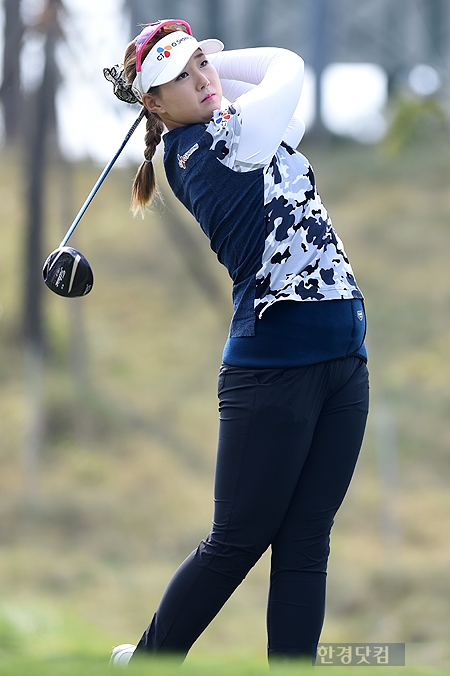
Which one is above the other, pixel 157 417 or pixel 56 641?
pixel 157 417

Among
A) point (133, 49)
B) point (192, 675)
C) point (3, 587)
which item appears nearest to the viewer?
point (192, 675)

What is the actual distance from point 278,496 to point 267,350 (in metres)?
0.34

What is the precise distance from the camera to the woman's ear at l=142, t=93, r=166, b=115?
2295 millimetres

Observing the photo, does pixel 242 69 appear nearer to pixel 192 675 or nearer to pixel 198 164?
pixel 198 164

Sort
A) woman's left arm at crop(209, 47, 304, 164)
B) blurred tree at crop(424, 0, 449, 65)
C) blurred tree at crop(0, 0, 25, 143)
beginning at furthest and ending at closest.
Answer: blurred tree at crop(424, 0, 449, 65)
blurred tree at crop(0, 0, 25, 143)
woman's left arm at crop(209, 47, 304, 164)

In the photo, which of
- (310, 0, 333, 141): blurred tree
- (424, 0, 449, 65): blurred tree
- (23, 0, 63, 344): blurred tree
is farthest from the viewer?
(424, 0, 449, 65): blurred tree

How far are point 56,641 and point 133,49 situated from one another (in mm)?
4032

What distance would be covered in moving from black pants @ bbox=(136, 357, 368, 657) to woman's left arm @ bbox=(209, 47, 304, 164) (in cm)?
51

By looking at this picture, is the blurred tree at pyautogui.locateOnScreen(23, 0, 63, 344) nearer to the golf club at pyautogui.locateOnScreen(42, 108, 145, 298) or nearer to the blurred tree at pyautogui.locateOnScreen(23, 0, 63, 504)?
the blurred tree at pyautogui.locateOnScreen(23, 0, 63, 504)

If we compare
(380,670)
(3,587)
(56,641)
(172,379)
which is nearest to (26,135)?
(172,379)

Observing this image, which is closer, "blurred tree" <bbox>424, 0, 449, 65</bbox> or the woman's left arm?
the woman's left arm

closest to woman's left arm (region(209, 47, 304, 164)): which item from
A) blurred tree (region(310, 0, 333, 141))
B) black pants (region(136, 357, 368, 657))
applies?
black pants (region(136, 357, 368, 657))

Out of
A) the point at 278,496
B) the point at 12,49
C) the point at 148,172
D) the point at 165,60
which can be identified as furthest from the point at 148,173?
the point at 12,49

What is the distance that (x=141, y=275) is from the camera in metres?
14.9
